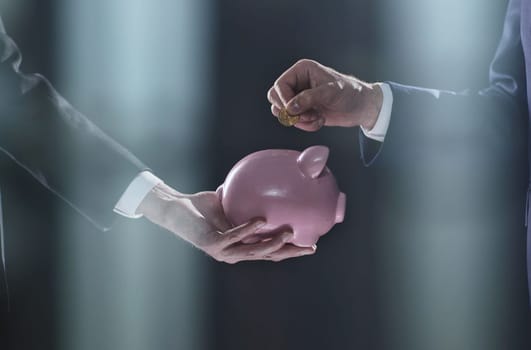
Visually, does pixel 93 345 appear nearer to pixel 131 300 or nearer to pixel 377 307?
pixel 131 300

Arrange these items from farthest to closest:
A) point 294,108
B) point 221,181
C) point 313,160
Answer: point 221,181, point 294,108, point 313,160

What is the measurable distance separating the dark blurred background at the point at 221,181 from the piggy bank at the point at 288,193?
121 cm

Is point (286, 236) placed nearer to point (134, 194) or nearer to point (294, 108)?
point (294, 108)

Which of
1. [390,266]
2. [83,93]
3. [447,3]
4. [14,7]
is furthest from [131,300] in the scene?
[447,3]

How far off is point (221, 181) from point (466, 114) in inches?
44.9

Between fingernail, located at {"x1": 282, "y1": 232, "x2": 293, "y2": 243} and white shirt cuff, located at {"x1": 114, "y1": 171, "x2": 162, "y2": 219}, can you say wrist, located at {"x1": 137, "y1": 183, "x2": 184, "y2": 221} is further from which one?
fingernail, located at {"x1": 282, "y1": 232, "x2": 293, "y2": 243}

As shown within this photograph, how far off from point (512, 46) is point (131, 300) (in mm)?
1585

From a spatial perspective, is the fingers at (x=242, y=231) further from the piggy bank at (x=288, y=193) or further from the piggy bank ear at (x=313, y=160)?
the piggy bank ear at (x=313, y=160)

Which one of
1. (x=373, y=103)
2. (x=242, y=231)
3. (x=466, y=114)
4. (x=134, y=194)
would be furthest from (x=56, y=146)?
(x=466, y=114)

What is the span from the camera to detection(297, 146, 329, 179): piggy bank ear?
129cm

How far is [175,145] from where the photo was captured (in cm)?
255

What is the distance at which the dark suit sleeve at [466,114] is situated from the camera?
1554mm

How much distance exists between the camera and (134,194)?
159 cm

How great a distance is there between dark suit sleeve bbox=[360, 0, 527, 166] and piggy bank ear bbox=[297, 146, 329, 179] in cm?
30
